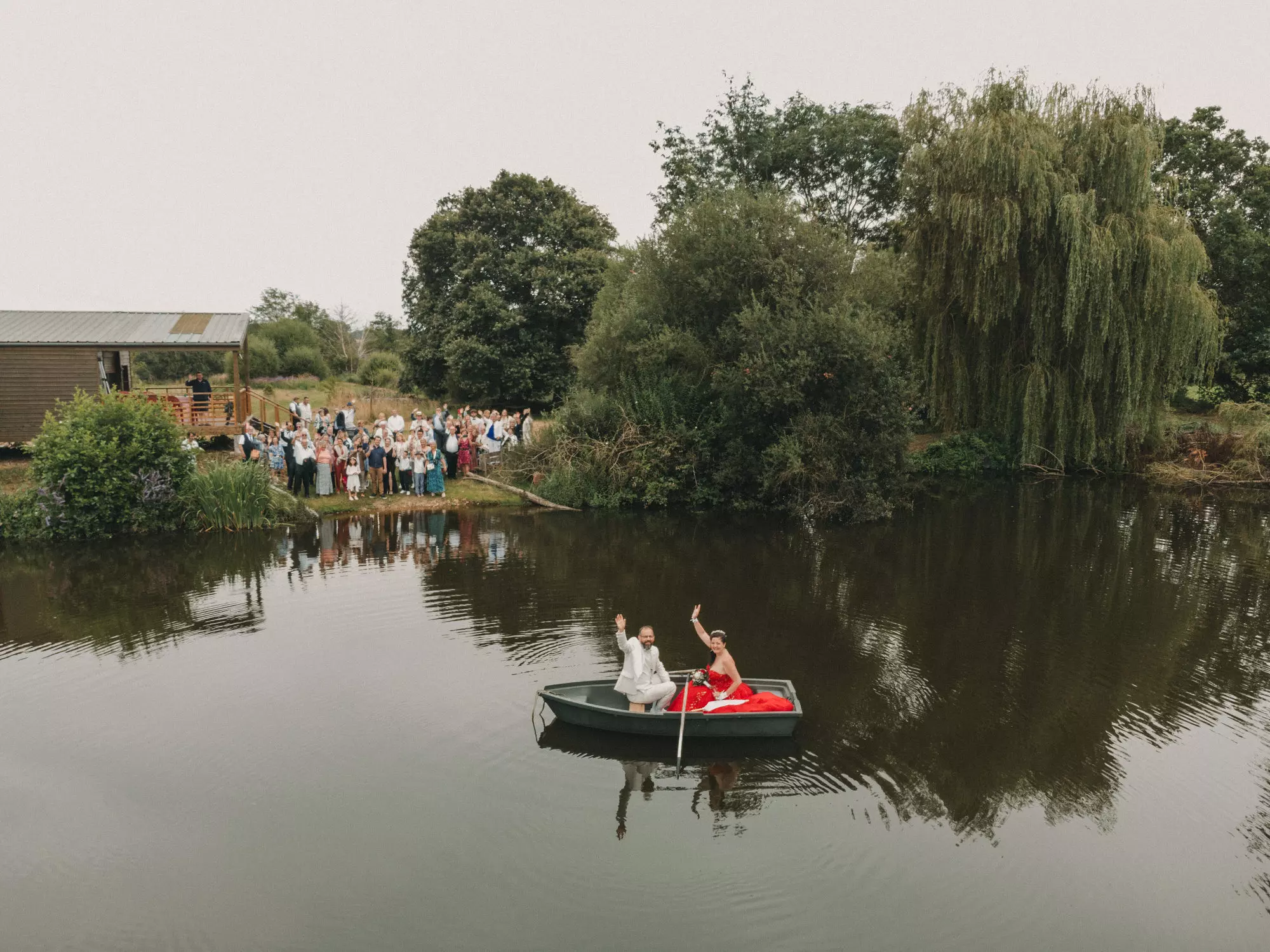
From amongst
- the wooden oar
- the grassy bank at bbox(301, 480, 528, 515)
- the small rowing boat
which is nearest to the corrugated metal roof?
the grassy bank at bbox(301, 480, 528, 515)

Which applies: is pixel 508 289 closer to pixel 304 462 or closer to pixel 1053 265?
pixel 304 462

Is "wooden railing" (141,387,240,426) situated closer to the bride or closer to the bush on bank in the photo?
the bush on bank

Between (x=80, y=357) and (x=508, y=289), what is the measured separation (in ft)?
57.2

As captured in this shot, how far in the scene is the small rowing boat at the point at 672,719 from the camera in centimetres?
1010

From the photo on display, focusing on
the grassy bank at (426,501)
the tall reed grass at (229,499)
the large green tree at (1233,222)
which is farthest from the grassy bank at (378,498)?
the large green tree at (1233,222)

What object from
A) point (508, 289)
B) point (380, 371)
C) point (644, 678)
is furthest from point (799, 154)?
point (644, 678)

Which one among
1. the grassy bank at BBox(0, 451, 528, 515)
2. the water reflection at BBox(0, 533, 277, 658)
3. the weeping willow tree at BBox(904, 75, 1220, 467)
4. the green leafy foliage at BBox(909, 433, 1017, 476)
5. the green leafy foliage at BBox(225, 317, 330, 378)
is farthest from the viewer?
the green leafy foliage at BBox(225, 317, 330, 378)

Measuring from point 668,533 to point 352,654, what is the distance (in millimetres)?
10157

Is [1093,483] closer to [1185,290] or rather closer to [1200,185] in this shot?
[1185,290]

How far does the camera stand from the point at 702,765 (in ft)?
32.7

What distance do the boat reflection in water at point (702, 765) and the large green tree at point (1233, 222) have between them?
31201 mm

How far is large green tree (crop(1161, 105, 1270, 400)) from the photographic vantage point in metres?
33.8

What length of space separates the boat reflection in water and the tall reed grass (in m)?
13.5

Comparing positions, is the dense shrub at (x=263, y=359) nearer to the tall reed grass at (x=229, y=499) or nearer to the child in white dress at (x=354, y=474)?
the child in white dress at (x=354, y=474)
